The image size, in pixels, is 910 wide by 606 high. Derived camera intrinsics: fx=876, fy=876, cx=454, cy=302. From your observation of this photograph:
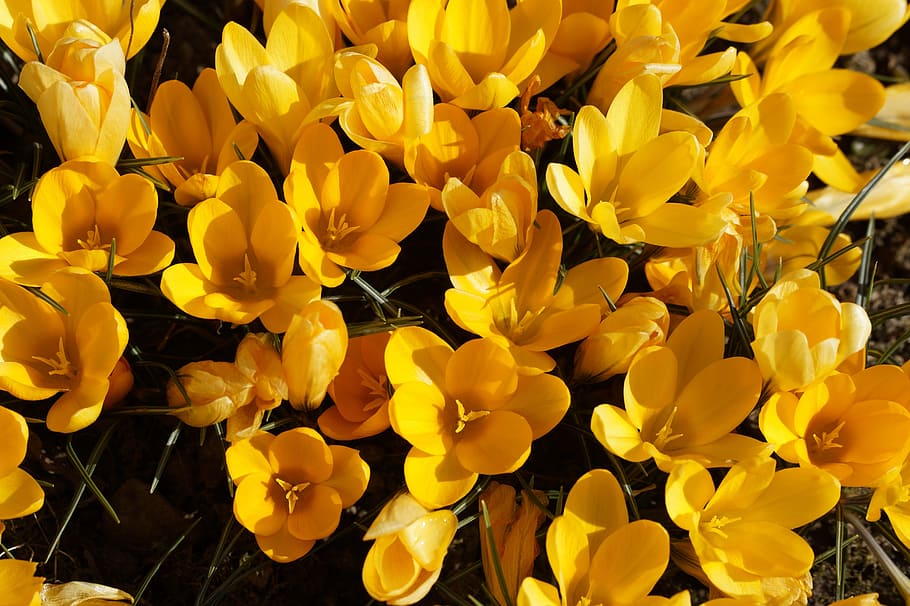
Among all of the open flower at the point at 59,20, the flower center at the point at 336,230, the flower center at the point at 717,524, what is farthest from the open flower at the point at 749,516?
the open flower at the point at 59,20

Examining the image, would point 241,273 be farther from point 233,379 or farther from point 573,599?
point 573,599

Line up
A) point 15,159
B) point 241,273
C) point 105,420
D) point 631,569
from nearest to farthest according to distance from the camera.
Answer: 1. point 631,569
2. point 241,273
3. point 105,420
4. point 15,159

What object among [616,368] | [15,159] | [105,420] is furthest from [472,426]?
[15,159]

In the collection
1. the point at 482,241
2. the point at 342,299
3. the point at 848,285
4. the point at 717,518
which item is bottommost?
the point at 848,285

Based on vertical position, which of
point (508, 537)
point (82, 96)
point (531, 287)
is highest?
point (82, 96)

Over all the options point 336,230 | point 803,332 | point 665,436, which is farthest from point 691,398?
point 336,230

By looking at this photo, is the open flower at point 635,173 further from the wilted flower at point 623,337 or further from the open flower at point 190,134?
the open flower at point 190,134

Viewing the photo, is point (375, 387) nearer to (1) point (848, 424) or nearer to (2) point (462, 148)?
(2) point (462, 148)

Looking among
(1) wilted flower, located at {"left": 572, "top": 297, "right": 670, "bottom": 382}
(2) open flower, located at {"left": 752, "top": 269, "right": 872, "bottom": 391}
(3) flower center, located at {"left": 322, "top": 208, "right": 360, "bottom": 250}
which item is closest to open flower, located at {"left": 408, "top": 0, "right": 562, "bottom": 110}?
(3) flower center, located at {"left": 322, "top": 208, "right": 360, "bottom": 250}
